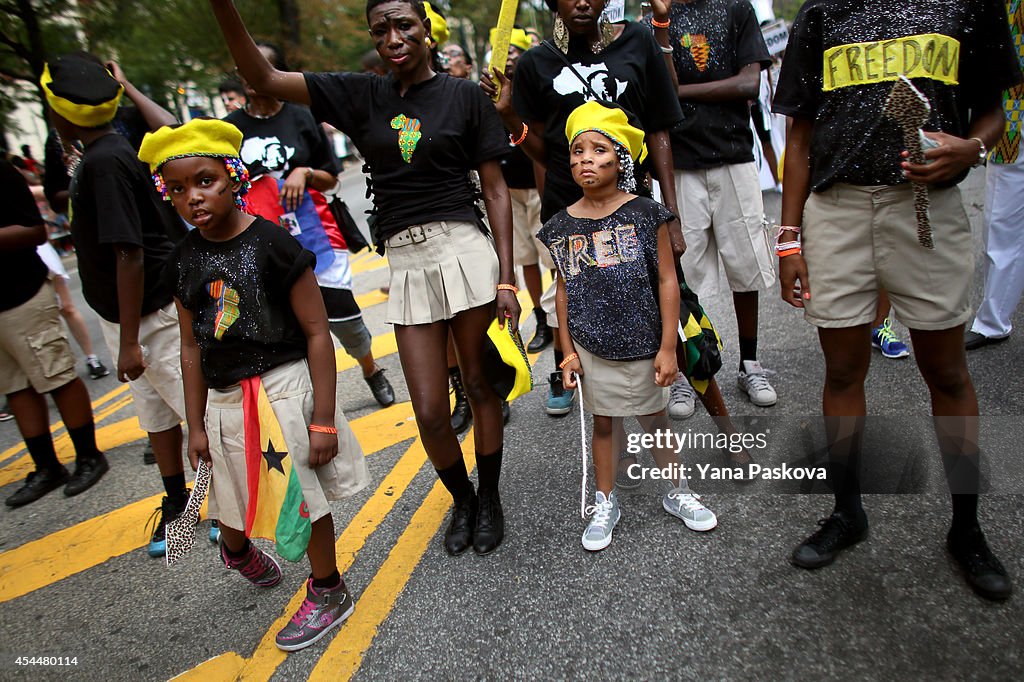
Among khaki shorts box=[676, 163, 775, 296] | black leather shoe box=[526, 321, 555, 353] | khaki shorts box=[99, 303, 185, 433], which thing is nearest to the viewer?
khaki shorts box=[99, 303, 185, 433]

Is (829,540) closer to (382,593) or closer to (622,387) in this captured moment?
(622,387)

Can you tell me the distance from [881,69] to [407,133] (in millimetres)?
1695

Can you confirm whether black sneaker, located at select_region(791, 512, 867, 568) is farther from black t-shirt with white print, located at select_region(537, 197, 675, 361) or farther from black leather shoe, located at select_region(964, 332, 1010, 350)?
black leather shoe, located at select_region(964, 332, 1010, 350)

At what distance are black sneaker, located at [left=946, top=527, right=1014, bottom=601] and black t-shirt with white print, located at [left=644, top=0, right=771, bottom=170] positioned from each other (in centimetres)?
228

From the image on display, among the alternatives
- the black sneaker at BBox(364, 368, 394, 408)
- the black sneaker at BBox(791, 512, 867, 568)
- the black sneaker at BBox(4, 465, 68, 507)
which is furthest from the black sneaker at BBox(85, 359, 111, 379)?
the black sneaker at BBox(791, 512, 867, 568)

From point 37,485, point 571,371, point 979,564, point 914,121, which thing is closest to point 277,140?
point 571,371

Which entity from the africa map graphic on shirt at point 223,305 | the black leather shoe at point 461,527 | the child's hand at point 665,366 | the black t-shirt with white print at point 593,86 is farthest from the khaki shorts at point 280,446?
the black t-shirt with white print at point 593,86

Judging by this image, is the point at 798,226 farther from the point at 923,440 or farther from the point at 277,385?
the point at 277,385

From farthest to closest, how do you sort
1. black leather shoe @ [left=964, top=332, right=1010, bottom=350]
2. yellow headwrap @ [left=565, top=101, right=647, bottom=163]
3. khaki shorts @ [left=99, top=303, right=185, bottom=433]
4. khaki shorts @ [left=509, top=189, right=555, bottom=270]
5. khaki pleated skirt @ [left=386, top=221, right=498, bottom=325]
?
1. khaki shorts @ [left=509, top=189, right=555, bottom=270]
2. black leather shoe @ [left=964, top=332, right=1010, bottom=350]
3. khaki shorts @ [left=99, top=303, right=185, bottom=433]
4. khaki pleated skirt @ [left=386, top=221, right=498, bottom=325]
5. yellow headwrap @ [left=565, top=101, right=647, bottom=163]

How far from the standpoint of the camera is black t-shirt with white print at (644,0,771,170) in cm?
381

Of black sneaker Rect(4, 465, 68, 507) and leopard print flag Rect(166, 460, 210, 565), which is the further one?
black sneaker Rect(4, 465, 68, 507)

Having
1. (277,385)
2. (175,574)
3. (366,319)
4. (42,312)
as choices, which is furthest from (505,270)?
(366,319)

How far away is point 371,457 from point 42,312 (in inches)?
84.6

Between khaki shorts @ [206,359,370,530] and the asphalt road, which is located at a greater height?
khaki shorts @ [206,359,370,530]
